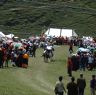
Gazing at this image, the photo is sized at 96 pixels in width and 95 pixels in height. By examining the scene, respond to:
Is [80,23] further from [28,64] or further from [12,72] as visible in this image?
[12,72]

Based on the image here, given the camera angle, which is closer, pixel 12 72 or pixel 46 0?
pixel 12 72

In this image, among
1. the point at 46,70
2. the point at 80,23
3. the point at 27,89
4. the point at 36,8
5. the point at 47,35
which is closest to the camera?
the point at 27,89

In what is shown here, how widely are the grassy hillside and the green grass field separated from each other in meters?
74.6

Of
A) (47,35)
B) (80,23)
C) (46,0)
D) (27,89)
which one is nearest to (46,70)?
(27,89)

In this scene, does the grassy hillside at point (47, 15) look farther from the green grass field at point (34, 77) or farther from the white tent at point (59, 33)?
the green grass field at point (34, 77)

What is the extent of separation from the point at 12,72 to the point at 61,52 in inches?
980

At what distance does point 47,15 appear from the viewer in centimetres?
14525

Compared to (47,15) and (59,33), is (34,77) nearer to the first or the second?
(59,33)

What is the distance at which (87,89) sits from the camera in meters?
42.8

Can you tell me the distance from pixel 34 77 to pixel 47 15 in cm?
9797

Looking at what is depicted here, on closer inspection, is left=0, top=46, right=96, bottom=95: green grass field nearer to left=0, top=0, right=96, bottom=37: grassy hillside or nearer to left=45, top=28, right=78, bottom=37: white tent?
left=45, top=28, right=78, bottom=37: white tent

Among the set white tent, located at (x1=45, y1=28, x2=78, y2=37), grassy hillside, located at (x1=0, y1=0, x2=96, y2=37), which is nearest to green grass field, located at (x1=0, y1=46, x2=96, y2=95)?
white tent, located at (x1=45, y1=28, x2=78, y2=37)

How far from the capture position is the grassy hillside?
454 ft

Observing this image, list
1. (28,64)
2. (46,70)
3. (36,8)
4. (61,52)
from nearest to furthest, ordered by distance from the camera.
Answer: (46,70)
(28,64)
(61,52)
(36,8)
